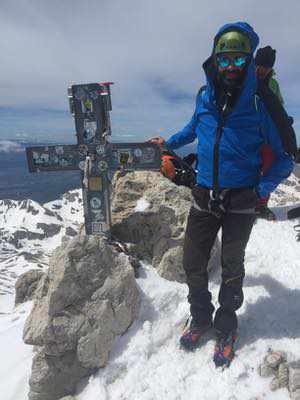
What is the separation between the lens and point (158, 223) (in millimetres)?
8477

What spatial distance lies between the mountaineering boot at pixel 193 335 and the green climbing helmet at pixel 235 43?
4.38 meters

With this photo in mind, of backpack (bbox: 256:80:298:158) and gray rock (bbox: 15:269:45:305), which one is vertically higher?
backpack (bbox: 256:80:298:158)

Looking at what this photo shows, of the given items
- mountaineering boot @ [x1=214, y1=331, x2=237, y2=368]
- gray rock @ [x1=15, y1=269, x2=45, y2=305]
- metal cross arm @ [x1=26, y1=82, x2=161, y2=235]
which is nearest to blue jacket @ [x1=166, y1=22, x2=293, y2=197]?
metal cross arm @ [x1=26, y1=82, x2=161, y2=235]

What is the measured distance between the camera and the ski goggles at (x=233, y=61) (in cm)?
454

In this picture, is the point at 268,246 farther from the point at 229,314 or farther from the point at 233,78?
the point at 233,78

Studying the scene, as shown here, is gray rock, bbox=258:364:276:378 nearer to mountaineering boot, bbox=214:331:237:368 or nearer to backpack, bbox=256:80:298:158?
mountaineering boot, bbox=214:331:237:368

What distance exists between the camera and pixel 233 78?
466cm

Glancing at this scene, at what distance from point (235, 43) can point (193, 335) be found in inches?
182

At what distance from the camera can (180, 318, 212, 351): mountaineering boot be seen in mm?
5723

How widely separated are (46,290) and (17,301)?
6386mm

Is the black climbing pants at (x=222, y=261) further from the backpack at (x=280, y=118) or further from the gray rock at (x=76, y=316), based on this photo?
the gray rock at (x=76, y=316)

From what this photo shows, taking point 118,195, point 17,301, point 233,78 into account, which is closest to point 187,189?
point 118,195

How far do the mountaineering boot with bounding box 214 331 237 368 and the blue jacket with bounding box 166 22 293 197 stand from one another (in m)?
2.41

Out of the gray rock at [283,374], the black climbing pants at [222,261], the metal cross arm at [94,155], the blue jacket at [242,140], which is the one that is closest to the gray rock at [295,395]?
the gray rock at [283,374]
